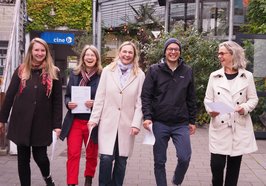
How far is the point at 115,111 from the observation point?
573 cm

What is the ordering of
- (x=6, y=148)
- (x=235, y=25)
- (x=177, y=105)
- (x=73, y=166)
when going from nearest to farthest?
1. (x=177, y=105)
2. (x=73, y=166)
3. (x=6, y=148)
4. (x=235, y=25)

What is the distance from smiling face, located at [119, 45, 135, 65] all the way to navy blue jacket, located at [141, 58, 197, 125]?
30 centimetres

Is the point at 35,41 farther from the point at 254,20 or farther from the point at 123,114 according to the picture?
the point at 254,20

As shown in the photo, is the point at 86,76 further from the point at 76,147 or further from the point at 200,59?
the point at 200,59

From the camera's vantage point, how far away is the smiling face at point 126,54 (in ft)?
18.9

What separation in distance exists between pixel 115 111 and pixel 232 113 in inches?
52.1

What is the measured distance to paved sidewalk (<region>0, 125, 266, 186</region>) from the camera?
6.78 metres

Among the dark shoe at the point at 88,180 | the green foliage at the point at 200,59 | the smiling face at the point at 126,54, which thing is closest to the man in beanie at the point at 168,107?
the smiling face at the point at 126,54

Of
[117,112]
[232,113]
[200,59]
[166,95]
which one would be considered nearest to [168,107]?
[166,95]

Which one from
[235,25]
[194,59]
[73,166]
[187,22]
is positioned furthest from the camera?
[187,22]

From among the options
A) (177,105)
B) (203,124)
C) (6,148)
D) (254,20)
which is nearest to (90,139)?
(177,105)

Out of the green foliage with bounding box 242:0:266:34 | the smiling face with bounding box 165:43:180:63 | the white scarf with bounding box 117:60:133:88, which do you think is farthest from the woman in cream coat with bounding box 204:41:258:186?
the green foliage with bounding box 242:0:266:34

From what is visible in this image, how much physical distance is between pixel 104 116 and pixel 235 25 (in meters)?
11.2

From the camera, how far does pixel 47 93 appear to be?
18.7 ft
